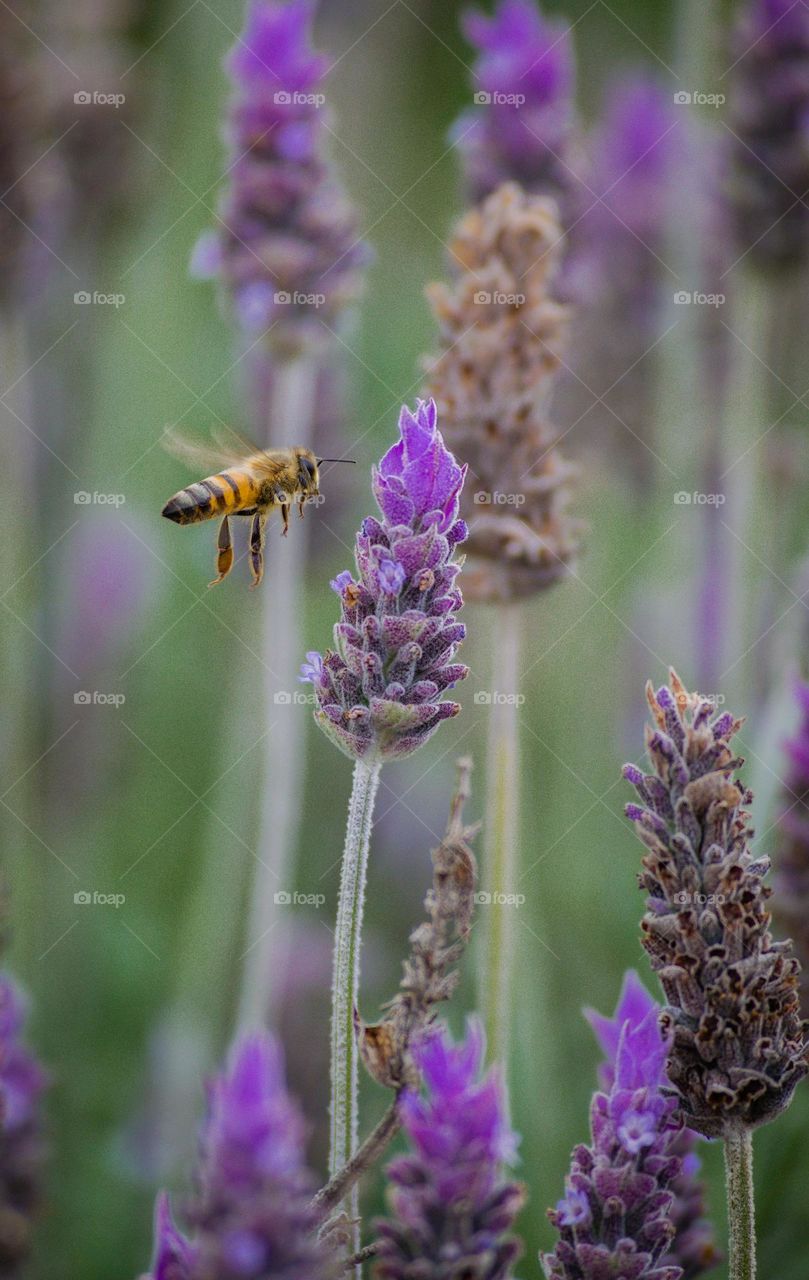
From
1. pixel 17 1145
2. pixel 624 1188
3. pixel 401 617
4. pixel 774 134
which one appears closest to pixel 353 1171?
pixel 624 1188

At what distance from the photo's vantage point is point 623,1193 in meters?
1.15

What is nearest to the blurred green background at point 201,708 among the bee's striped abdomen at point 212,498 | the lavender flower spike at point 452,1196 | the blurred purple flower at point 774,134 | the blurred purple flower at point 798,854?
the blurred purple flower at point 798,854

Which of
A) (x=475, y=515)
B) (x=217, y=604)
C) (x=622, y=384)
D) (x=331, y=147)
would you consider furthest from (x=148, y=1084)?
(x=331, y=147)

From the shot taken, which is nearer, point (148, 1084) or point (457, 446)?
point (457, 446)

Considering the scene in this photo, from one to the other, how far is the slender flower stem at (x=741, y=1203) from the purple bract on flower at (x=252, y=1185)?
0.40 m

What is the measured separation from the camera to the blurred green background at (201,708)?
2320 mm

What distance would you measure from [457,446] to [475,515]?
0.10m

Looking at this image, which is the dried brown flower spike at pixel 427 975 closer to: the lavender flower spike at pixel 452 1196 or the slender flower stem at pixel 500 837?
the lavender flower spike at pixel 452 1196

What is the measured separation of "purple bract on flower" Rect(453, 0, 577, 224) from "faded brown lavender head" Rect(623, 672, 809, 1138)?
139 centimetres

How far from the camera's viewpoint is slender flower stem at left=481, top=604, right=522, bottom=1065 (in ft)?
5.50

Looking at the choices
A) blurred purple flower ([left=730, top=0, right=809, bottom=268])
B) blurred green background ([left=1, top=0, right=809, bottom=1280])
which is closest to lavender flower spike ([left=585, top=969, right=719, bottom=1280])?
blurred green background ([left=1, top=0, right=809, bottom=1280])

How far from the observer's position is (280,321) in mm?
2277

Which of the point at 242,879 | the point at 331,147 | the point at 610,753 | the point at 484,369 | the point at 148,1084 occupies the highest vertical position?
the point at 331,147

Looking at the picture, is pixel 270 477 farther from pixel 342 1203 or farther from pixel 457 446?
pixel 342 1203
